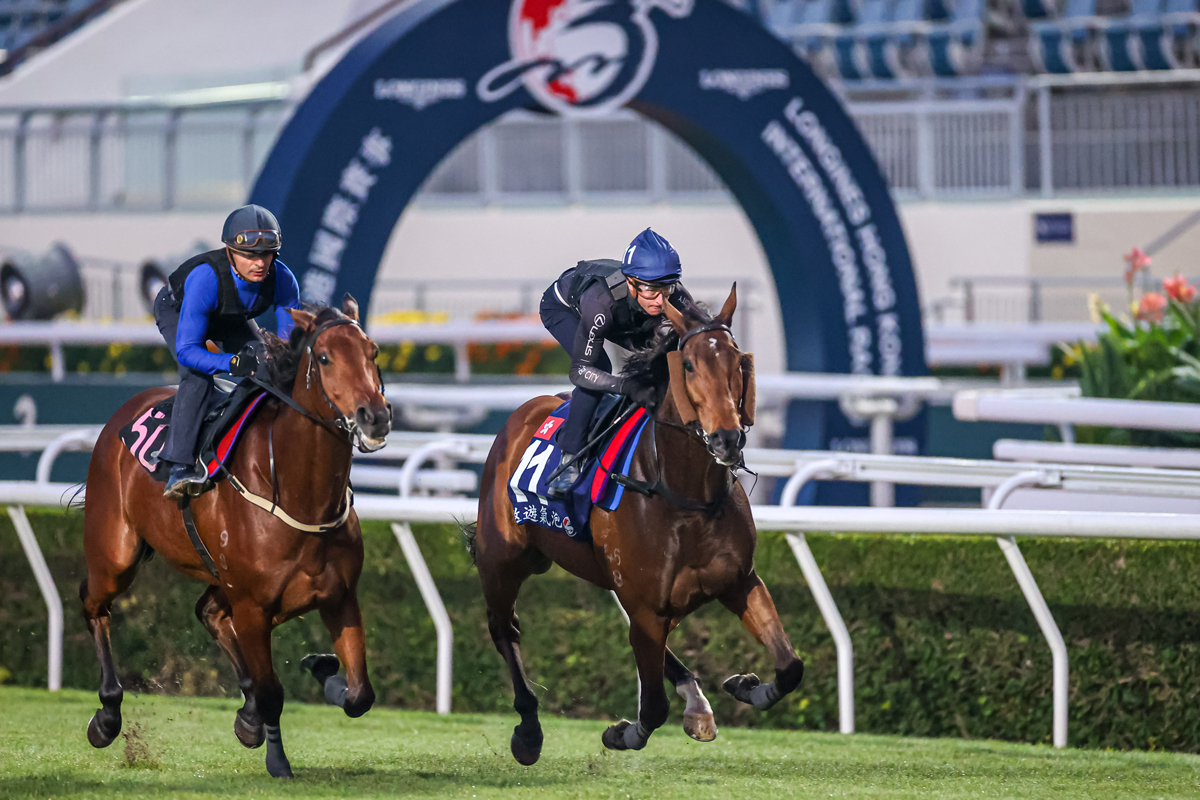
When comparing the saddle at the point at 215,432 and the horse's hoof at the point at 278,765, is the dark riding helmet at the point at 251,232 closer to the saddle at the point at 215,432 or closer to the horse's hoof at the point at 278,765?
the saddle at the point at 215,432

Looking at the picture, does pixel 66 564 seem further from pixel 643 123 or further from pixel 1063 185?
pixel 1063 185

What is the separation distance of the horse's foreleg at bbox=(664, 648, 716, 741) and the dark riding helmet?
1486 mm

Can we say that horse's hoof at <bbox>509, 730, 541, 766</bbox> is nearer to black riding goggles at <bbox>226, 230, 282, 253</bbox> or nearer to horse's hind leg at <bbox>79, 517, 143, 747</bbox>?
horse's hind leg at <bbox>79, 517, 143, 747</bbox>

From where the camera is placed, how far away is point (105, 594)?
15.6ft

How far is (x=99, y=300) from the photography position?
15000mm

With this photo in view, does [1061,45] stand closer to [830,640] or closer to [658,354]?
[830,640]

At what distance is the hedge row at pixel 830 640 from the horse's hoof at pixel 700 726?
140 centimetres

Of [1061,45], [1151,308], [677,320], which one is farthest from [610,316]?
[1061,45]

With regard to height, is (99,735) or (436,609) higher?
(436,609)

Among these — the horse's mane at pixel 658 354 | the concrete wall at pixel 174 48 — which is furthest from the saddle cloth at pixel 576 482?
the concrete wall at pixel 174 48

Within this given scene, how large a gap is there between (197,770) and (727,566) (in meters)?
1.55

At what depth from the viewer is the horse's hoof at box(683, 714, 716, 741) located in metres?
3.85

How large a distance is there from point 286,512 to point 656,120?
170 inches

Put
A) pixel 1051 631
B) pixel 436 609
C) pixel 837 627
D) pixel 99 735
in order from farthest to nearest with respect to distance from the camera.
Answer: pixel 436 609 → pixel 837 627 → pixel 1051 631 → pixel 99 735
